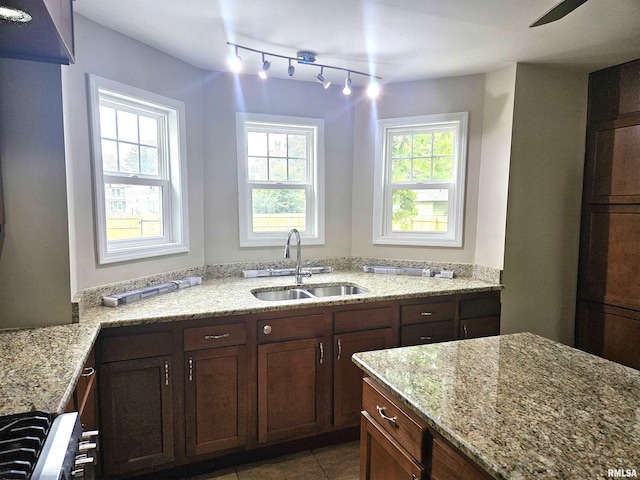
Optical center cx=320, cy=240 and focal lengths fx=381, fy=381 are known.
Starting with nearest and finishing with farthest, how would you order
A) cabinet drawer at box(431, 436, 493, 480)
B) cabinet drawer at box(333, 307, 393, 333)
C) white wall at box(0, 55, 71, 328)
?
cabinet drawer at box(431, 436, 493, 480) → white wall at box(0, 55, 71, 328) → cabinet drawer at box(333, 307, 393, 333)

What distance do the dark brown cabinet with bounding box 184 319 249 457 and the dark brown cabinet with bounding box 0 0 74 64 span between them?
1.41 metres

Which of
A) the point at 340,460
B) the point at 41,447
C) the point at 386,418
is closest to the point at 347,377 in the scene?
the point at 340,460

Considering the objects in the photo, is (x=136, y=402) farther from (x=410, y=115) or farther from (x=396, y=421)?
(x=410, y=115)

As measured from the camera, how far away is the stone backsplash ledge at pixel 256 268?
2.23 meters

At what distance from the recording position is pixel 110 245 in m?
2.39

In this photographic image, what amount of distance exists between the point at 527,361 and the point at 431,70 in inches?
91.2

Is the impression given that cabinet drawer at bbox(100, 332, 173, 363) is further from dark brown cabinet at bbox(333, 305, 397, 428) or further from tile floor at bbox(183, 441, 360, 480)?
dark brown cabinet at bbox(333, 305, 397, 428)

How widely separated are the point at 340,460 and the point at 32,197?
2.22 m

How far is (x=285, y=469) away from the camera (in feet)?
7.42

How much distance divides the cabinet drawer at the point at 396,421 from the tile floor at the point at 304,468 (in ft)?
3.41

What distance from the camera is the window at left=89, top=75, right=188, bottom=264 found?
2.28 m

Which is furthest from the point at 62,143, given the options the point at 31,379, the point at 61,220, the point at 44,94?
the point at 31,379

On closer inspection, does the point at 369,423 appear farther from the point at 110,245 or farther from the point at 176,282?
the point at 110,245

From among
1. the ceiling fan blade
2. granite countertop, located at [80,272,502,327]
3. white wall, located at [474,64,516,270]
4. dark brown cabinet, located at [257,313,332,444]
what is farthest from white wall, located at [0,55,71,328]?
white wall, located at [474,64,516,270]
